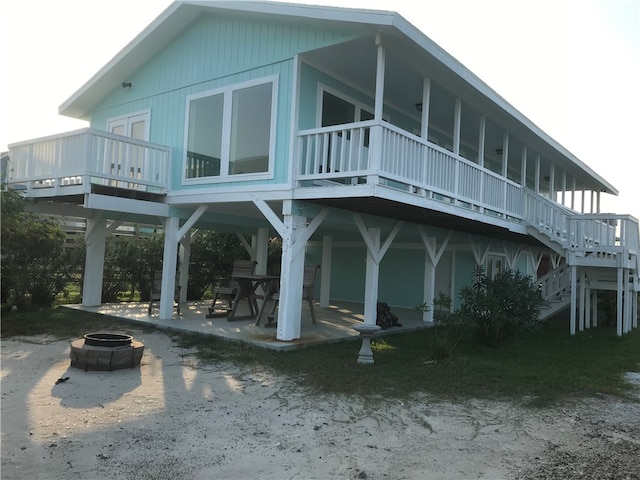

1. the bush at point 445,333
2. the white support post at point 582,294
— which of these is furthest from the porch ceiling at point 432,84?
the bush at point 445,333

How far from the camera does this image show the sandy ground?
12.0ft

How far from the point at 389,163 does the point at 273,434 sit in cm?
440

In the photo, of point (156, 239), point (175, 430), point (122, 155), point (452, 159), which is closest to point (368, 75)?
point (452, 159)

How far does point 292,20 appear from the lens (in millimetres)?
8281

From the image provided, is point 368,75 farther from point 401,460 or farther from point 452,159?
point 401,460

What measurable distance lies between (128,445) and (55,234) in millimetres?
8740

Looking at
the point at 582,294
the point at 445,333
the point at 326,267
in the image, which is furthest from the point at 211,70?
the point at 582,294

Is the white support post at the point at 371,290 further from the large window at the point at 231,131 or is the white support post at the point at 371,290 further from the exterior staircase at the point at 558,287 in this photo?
the exterior staircase at the point at 558,287

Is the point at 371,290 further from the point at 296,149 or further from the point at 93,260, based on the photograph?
the point at 93,260

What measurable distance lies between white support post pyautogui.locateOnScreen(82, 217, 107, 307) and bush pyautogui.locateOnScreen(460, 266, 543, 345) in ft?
26.3

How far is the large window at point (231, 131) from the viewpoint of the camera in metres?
8.91

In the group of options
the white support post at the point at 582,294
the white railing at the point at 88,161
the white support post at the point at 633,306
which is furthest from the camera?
the white support post at the point at 633,306

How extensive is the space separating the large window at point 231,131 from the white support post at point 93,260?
2.93 meters

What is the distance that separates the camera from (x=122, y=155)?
9.58 m
